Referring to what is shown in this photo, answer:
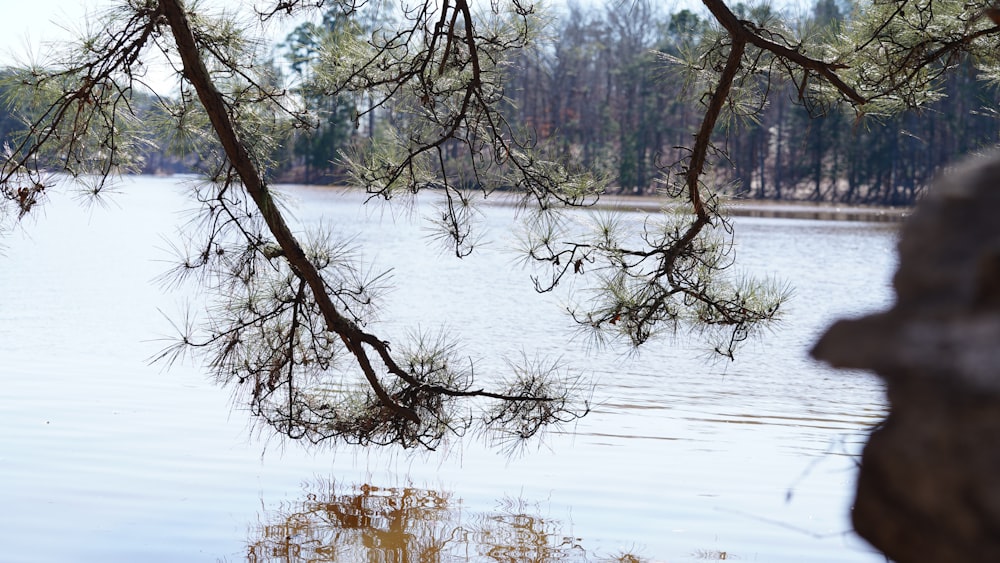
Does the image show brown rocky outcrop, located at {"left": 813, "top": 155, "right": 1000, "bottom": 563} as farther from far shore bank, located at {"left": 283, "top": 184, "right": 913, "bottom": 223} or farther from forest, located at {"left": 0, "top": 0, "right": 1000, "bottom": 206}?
forest, located at {"left": 0, "top": 0, "right": 1000, "bottom": 206}

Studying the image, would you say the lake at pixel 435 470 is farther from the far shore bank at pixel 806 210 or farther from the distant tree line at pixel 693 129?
the distant tree line at pixel 693 129

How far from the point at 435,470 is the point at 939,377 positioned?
11.3 ft

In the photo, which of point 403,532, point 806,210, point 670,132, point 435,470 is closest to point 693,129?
point 670,132

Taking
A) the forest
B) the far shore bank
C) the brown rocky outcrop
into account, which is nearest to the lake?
the brown rocky outcrop

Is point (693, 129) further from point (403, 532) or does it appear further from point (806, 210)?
point (403, 532)

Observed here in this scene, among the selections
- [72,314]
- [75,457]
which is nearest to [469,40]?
[75,457]

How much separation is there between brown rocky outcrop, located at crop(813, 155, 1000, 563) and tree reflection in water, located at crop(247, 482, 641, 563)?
2359 mm

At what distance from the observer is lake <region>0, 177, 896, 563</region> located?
3.34 meters

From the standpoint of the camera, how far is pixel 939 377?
91 centimetres

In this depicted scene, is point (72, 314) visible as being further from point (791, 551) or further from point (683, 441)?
point (791, 551)

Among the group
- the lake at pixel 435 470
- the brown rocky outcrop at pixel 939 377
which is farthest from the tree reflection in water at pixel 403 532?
the brown rocky outcrop at pixel 939 377

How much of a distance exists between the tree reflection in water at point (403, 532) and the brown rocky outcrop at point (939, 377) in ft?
7.74

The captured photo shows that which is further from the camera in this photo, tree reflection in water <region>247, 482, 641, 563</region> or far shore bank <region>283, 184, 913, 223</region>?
far shore bank <region>283, 184, 913, 223</region>

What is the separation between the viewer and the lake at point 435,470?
334cm
